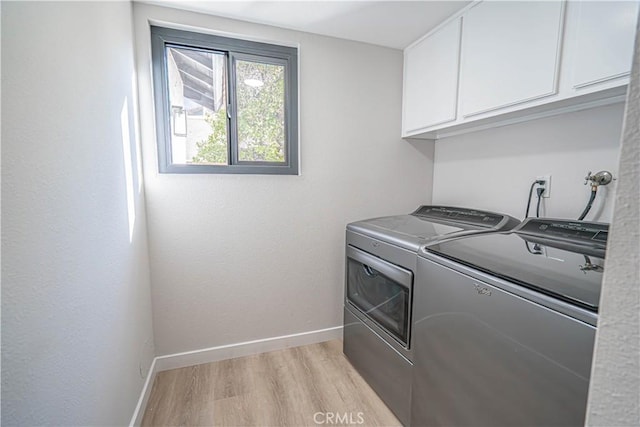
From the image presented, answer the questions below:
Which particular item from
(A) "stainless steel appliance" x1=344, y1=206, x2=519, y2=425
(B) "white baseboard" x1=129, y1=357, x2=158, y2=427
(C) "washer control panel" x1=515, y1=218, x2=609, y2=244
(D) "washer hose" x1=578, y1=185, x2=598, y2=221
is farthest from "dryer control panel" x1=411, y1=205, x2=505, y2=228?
(B) "white baseboard" x1=129, y1=357, x2=158, y2=427

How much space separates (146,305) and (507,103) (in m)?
2.28

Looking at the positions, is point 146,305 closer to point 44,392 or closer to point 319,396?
point 44,392

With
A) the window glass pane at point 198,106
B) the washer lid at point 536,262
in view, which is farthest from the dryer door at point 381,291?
the window glass pane at point 198,106

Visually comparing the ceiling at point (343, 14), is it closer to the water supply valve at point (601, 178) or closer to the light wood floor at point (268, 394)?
the water supply valve at point (601, 178)

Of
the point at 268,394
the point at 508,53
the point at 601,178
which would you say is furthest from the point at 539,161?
the point at 268,394

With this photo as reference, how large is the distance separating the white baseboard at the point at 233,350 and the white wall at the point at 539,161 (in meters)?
1.47

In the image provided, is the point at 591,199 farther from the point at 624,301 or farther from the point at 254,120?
the point at 254,120

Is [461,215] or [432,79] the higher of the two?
[432,79]

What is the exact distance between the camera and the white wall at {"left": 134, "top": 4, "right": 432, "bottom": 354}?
70.8 inches

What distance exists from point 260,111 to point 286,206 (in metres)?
0.68

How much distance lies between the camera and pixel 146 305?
1697 mm

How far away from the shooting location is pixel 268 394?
5.52 feet

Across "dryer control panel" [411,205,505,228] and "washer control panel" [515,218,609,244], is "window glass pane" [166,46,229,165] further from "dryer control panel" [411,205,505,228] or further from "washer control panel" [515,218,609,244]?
"washer control panel" [515,218,609,244]

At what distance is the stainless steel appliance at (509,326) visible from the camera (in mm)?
761
